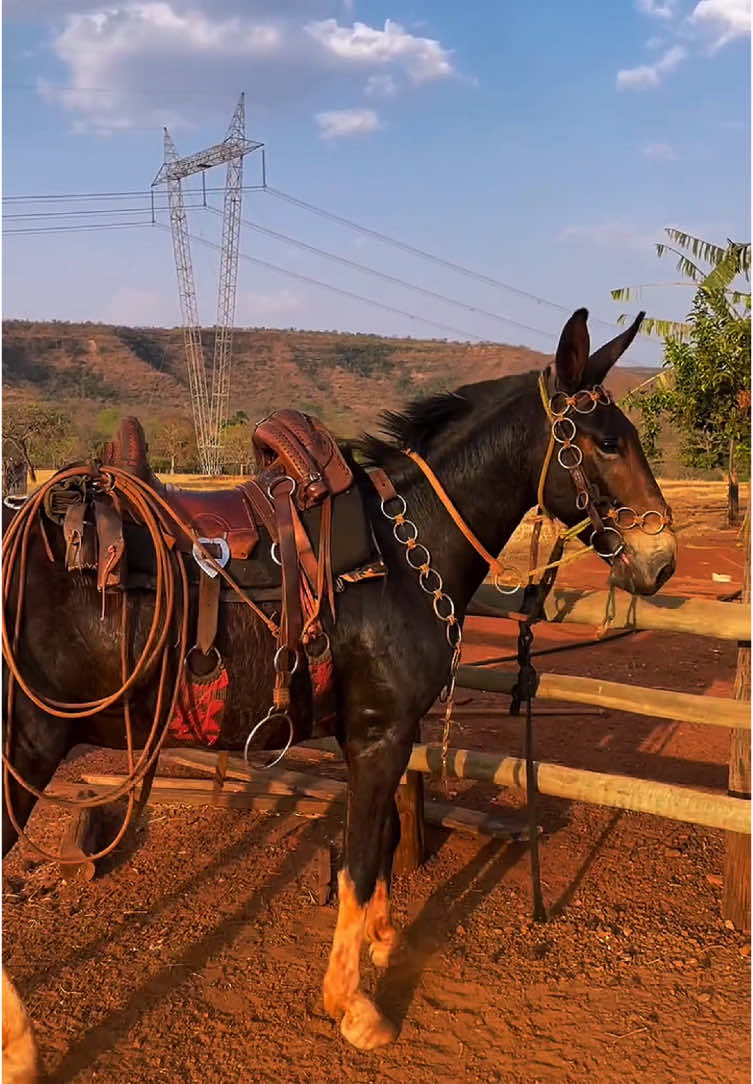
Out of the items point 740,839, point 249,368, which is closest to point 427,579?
point 740,839

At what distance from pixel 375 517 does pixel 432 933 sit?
209 centimetres

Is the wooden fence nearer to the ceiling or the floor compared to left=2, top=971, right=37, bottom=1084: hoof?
nearer to the ceiling

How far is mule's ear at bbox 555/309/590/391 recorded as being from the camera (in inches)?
115

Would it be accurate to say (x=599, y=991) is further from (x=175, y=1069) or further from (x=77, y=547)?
(x=77, y=547)

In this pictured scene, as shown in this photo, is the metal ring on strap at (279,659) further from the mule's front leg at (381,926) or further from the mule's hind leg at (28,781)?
the mule's front leg at (381,926)

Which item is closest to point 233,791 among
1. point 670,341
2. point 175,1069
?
point 175,1069

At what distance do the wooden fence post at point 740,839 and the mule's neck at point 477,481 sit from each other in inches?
51.0

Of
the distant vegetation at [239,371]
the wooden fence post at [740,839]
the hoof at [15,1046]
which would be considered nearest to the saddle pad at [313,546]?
the hoof at [15,1046]

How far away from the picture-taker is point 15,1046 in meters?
2.67

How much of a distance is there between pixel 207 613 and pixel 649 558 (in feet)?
5.48

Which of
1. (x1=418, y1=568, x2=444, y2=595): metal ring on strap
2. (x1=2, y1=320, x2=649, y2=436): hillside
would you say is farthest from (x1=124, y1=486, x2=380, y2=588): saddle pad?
(x1=2, y1=320, x2=649, y2=436): hillside

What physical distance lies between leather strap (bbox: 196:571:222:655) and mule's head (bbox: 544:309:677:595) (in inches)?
54.6

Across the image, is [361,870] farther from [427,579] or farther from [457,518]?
[457,518]

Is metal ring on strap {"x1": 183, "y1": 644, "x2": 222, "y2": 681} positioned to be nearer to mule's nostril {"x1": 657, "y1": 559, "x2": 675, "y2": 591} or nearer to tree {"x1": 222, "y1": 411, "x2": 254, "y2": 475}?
mule's nostril {"x1": 657, "y1": 559, "x2": 675, "y2": 591}
